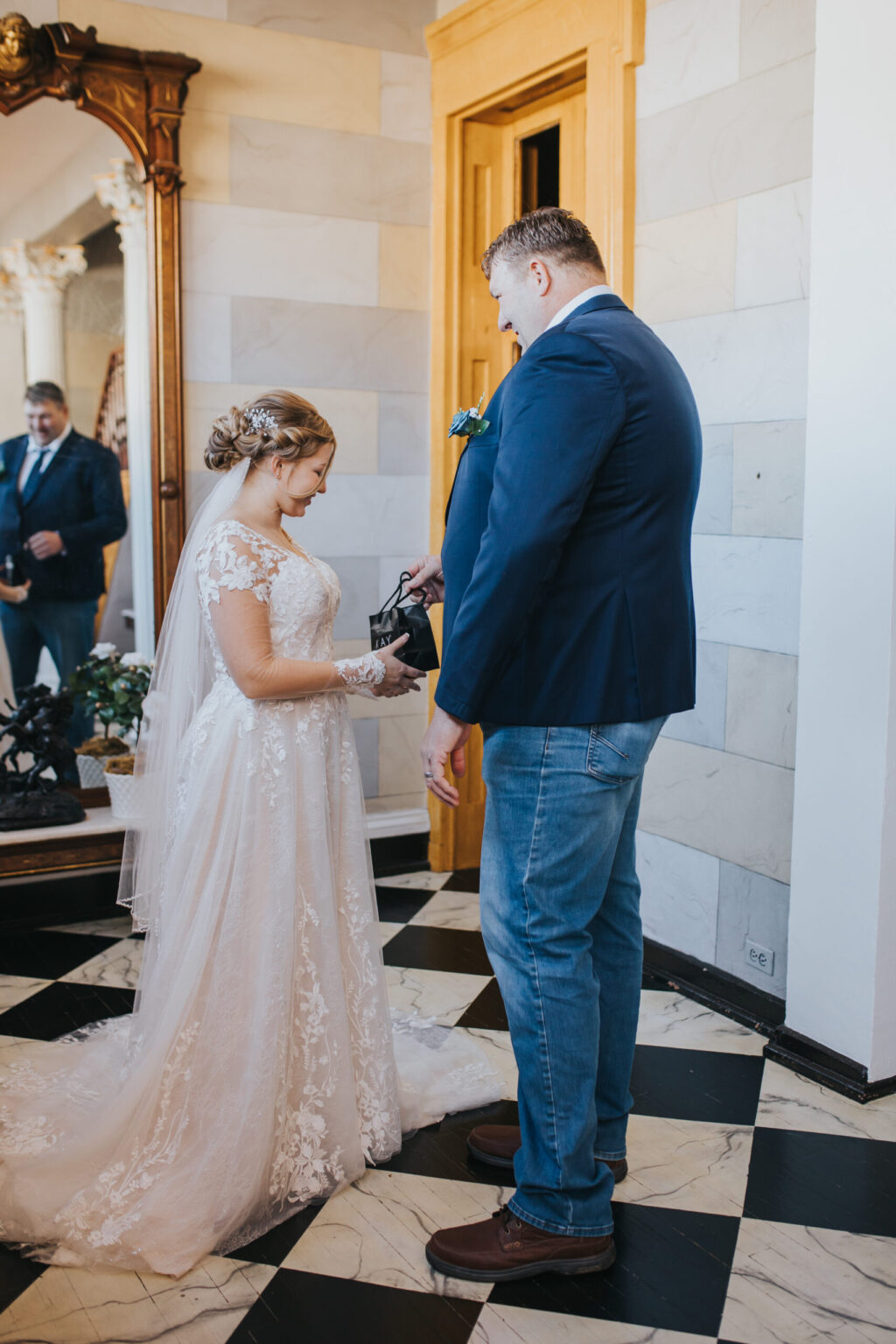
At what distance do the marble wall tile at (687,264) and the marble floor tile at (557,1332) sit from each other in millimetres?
2369

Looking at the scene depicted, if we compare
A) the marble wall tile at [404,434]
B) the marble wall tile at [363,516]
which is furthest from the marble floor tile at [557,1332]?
the marble wall tile at [404,434]

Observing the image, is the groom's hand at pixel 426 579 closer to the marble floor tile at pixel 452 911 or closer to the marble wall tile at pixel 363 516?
the marble floor tile at pixel 452 911

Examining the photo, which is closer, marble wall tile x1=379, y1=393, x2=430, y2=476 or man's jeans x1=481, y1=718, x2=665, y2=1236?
man's jeans x1=481, y1=718, x2=665, y2=1236

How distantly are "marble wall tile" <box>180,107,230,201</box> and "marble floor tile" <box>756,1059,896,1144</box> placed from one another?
320 cm

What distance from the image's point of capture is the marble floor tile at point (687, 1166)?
2.20 m

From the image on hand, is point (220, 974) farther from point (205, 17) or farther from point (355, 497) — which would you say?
point (205, 17)

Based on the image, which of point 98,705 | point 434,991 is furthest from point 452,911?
point 98,705

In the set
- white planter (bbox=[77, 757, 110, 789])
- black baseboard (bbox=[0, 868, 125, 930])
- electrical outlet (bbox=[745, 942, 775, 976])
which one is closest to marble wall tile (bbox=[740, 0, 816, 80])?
electrical outlet (bbox=[745, 942, 775, 976])

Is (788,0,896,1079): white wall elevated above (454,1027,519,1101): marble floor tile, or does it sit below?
above

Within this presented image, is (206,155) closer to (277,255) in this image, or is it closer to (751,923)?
(277,255)

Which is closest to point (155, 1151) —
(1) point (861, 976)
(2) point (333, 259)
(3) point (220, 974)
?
(3) point (220, 974)

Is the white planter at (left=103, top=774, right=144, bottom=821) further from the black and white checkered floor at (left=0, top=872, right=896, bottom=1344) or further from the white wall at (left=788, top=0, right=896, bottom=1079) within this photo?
the white wall at (left=788, top=0, right=896, bottom=1079)

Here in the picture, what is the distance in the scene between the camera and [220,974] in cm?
219

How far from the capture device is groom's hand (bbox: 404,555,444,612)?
2369mm
